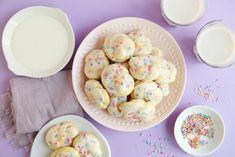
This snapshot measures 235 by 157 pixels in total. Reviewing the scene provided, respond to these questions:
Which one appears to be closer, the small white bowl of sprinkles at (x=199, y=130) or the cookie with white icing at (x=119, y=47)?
the cookie with white icing at (x=119, y=47)

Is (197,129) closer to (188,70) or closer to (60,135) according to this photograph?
(188,70)

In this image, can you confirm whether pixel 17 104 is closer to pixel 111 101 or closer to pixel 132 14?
pixel 111 101

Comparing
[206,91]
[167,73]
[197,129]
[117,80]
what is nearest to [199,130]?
[197,129]

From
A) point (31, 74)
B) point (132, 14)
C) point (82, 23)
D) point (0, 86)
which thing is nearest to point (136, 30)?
point (132, 14)

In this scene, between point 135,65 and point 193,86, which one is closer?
point 135,65

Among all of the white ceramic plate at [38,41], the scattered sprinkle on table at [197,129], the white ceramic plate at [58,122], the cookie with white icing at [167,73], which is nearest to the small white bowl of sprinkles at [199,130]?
the scattered sprinkle on table at [197,129]

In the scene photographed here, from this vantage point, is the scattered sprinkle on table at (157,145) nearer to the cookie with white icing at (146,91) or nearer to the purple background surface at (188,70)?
the purple background surface at (188,70)

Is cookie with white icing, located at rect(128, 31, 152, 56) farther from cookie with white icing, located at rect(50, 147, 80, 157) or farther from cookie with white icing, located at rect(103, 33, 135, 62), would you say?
cookie with white icing, located at rect(50, 147, 80, 157)
